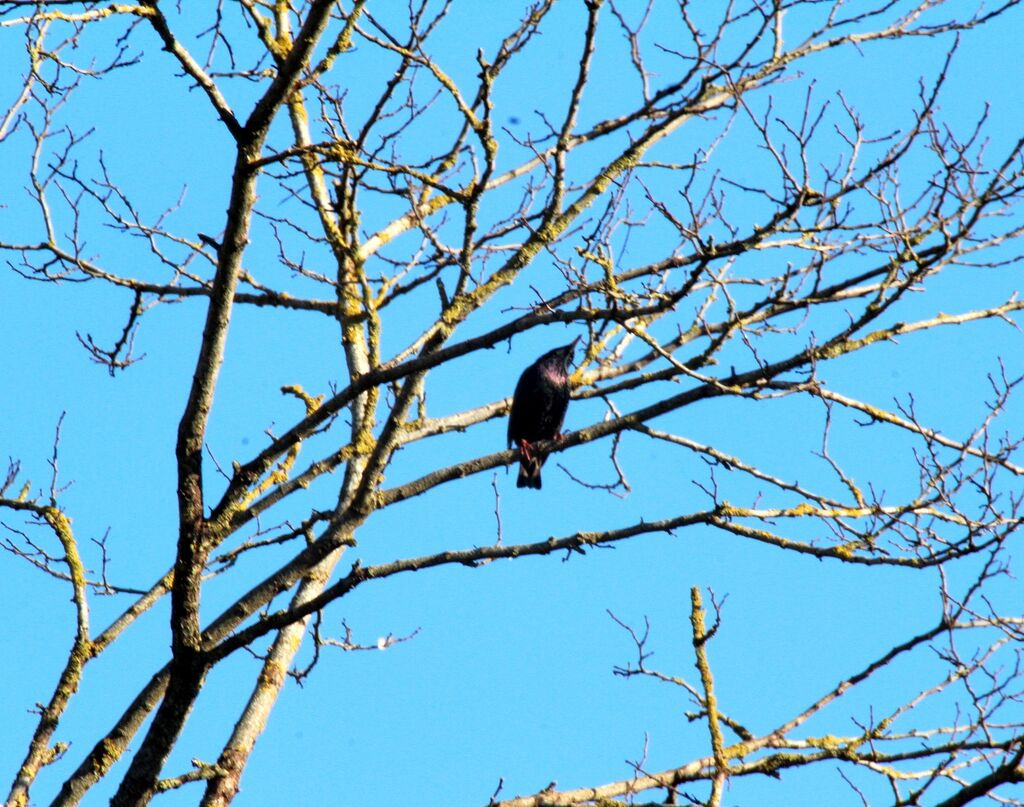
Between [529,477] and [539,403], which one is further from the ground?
[539,403]

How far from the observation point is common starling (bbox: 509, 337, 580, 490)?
22.0 feet

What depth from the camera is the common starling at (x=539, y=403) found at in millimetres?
6703

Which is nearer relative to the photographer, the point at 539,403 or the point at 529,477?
the point at 539,403

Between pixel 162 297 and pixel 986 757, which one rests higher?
pixel 162 297

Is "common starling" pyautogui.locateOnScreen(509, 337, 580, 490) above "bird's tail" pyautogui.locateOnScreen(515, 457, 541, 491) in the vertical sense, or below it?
above

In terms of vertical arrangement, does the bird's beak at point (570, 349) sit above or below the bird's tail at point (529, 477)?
above

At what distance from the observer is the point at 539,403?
6.70 metres

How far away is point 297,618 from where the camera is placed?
3479 mm

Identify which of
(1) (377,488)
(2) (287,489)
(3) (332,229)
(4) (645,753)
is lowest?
(4) (645,753)

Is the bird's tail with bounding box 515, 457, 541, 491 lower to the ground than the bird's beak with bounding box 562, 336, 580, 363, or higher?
lower

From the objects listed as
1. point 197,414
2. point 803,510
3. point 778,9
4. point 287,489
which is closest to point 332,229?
point 287,489

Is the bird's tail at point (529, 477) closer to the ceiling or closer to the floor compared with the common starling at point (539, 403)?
closer to the floor

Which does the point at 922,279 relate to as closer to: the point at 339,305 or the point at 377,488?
the point at 377,488

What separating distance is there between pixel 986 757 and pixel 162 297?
4202 millimetres
